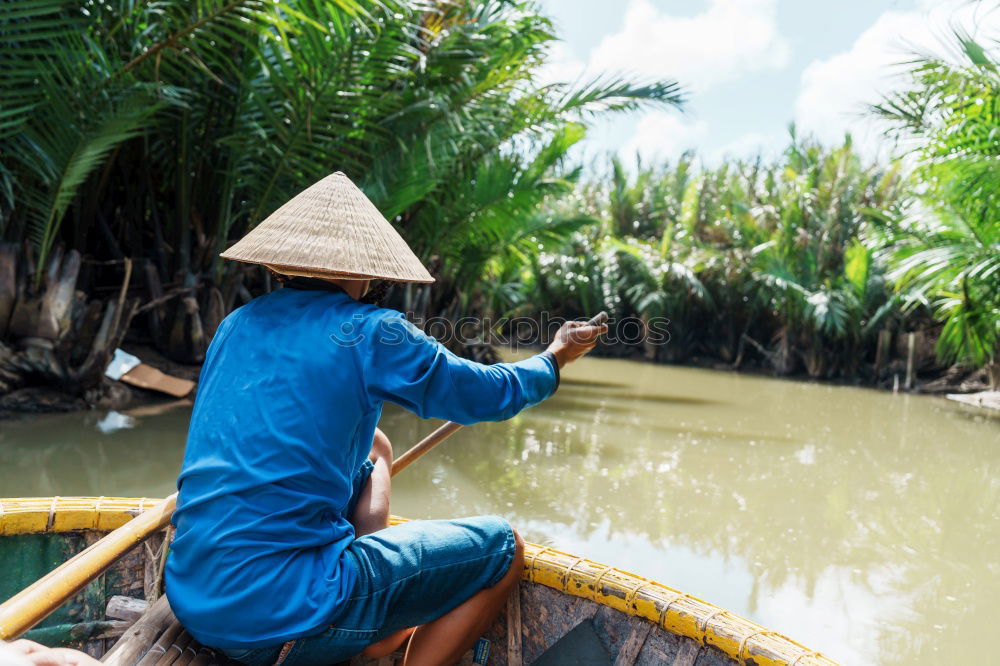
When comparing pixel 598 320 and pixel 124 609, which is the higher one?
pixel 598 320

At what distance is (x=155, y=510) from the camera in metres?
1.43

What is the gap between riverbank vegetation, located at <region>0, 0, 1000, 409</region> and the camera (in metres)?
4.27

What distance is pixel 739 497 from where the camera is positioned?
12.7ft

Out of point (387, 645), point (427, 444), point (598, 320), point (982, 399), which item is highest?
point (598, 320)

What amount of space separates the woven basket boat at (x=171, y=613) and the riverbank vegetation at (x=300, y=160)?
2.95 meters

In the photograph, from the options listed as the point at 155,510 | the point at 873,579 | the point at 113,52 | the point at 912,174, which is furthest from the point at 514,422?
the point at 912,174

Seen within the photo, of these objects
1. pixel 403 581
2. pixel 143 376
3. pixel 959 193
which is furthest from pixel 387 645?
pixel 959 193

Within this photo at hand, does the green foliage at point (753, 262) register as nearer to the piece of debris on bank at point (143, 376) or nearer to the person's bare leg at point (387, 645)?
the piece of debris on bank at point (143, 376)

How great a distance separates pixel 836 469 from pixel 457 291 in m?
5.15

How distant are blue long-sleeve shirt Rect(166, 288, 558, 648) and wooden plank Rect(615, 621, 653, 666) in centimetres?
68

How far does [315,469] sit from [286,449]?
0.19 feet

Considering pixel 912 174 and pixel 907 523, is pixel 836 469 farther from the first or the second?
pixel 912 174

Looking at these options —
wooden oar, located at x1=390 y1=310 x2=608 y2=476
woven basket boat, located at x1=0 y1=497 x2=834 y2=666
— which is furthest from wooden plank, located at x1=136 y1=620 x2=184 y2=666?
wooden oar, located at x1=390 y1=310 x2=608 y2=476

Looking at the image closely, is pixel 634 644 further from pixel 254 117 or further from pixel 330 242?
pixel 254 117
